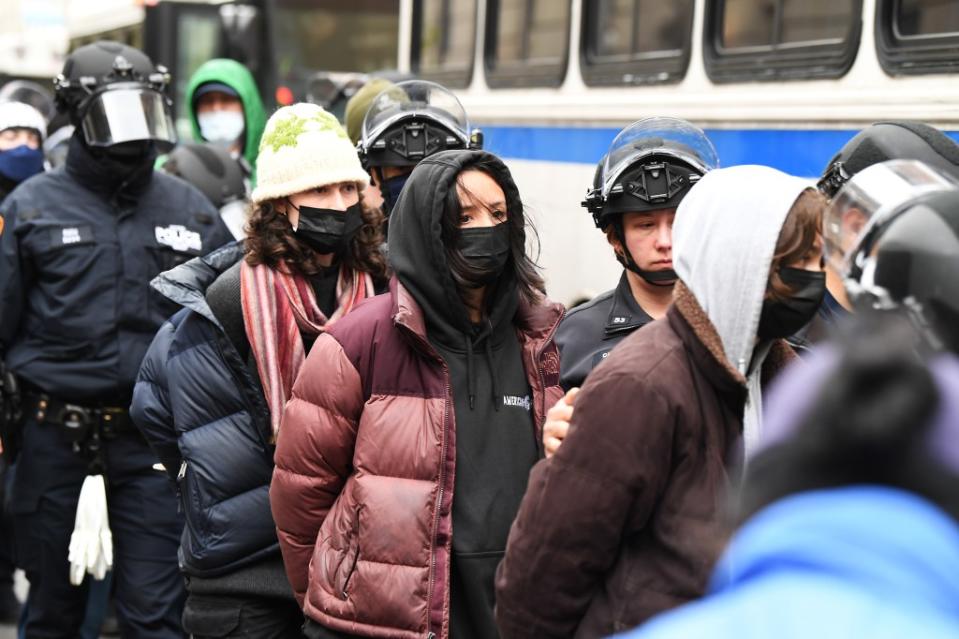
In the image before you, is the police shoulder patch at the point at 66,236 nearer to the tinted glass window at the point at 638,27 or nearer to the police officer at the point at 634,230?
the police officer at the point at 634,230

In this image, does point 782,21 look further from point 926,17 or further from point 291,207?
point 291,207

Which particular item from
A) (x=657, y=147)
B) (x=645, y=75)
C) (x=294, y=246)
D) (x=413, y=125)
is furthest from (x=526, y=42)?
(x=657, y=147)

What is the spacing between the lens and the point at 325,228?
4.02 m

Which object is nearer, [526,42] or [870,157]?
[870,157]

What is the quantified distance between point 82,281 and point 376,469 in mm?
2339

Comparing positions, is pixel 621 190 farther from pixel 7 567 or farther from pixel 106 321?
pixel 7 567

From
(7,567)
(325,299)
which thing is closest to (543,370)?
(325,299)

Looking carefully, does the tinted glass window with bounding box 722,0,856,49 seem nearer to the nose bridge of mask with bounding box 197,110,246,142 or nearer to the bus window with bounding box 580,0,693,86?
the bus window with bounding box 580,0,693,86

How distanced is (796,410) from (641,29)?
5445 mm

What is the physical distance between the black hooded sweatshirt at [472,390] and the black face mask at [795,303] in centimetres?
94

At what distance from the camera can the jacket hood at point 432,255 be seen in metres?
3.28

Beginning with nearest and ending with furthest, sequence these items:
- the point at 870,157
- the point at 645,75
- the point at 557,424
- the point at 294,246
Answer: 1. the point at 557,424
2. the point at 870,157
3. the point at 294,246
4. the point at 645,75

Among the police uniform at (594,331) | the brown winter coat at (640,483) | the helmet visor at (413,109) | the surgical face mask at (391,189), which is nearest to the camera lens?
the brown winter coat at (640,483)

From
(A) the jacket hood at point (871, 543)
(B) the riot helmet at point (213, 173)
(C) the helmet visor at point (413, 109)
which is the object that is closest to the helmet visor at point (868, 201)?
(A) the jacket hood at point (871, 543)
